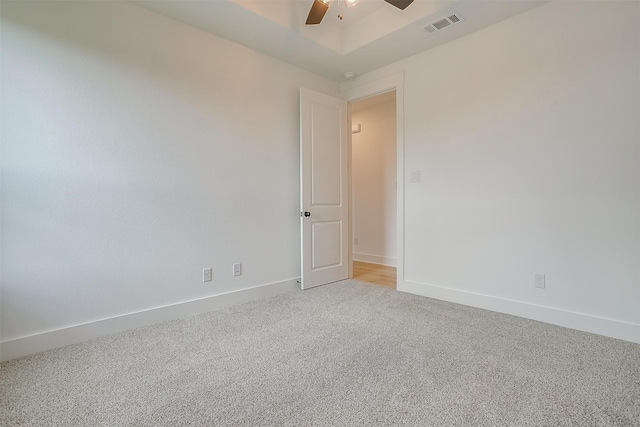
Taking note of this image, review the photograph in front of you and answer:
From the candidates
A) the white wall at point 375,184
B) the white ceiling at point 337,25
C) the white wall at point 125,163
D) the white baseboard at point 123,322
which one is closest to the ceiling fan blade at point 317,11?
the white ceiling at point 337,25

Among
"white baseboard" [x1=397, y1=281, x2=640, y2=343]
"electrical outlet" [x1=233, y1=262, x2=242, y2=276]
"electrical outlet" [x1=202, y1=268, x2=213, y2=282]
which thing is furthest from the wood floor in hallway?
"electrical outlet" [x1=202, y1=268, x2=213, y2=282]

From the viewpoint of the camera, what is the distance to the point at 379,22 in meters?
2.72

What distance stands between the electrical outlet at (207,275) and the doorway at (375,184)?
90.4 inches

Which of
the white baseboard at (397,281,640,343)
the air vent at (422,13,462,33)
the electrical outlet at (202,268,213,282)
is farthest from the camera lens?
the electrical outlet at (202,268,213,282)

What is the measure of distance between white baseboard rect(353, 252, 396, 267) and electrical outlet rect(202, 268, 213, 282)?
2967mm

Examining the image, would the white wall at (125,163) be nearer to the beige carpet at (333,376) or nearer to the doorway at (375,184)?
the beige carpet at (333,376)

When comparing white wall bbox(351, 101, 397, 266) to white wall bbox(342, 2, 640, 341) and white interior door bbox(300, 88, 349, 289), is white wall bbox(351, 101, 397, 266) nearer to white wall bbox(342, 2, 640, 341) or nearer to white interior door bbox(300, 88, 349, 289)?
white interior door bbox(300, 88, 349, 289)

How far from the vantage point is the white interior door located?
10.7 ft

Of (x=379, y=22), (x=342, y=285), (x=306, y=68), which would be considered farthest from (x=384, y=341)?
(x=306, y=68)

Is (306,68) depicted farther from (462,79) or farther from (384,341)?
(384,341)

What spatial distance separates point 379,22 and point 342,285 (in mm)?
2787

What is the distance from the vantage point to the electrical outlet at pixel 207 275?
265 cm

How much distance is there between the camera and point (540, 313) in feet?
7.73

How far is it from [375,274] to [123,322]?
2.96m
